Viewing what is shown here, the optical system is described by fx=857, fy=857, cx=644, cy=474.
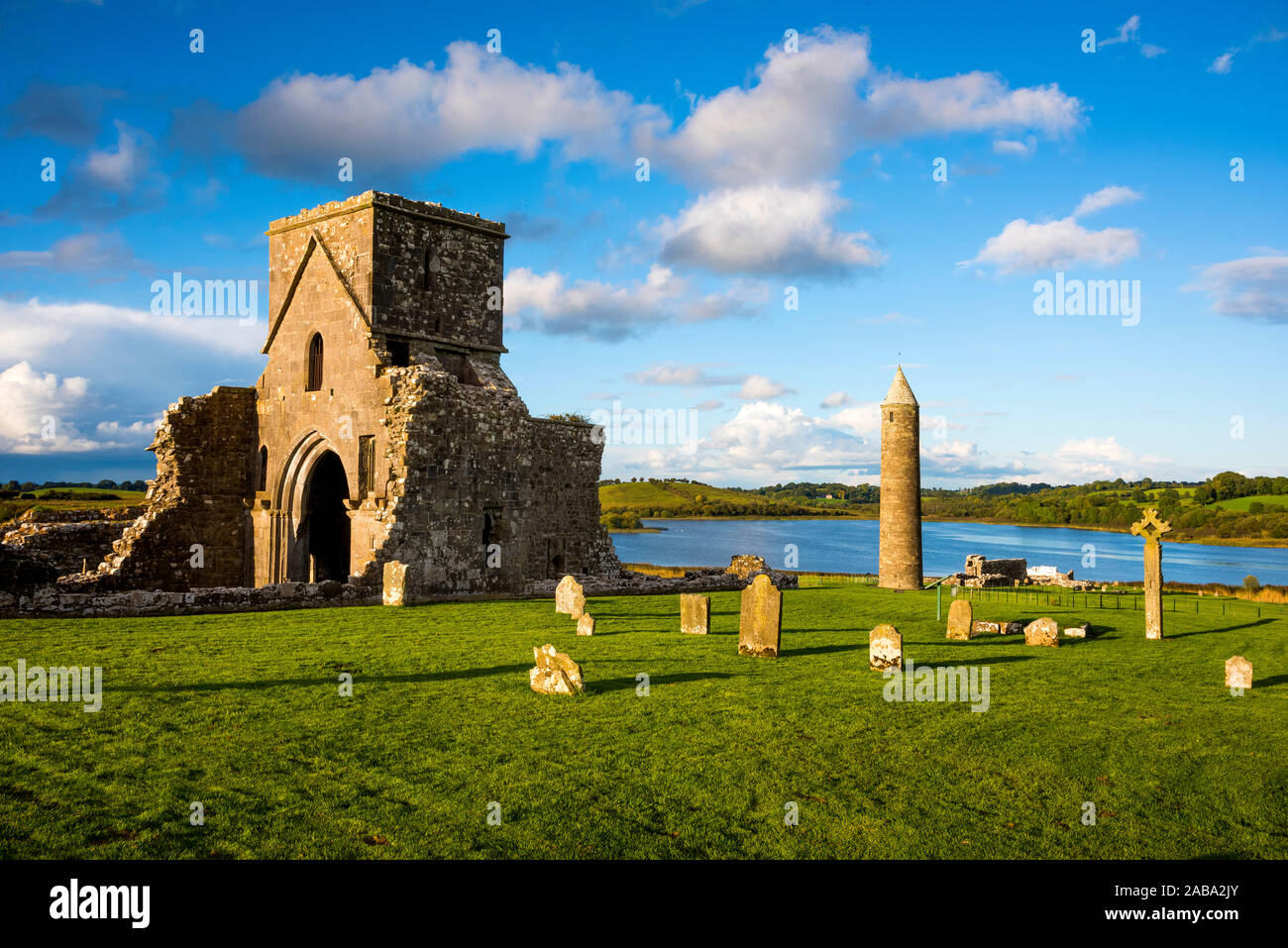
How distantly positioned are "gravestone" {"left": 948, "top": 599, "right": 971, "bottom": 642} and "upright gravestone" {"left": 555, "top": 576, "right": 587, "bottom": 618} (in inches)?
266

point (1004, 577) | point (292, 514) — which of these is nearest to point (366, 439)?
point (292, 514)

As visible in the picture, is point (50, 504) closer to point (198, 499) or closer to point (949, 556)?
→ point (198, 499)

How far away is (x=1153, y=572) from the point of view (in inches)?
672

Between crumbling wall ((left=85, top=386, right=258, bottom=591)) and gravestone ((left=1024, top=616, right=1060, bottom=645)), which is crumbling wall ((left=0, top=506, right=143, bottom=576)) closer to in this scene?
crumbling wall ((left=85, top=386, right=258, bottom=591))

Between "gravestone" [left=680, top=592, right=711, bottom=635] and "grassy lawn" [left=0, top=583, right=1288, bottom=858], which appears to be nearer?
"grassy lawn" [left=0, top=583, right=1288, bottom=858]

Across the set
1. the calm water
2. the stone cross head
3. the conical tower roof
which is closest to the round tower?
the conical tower roof

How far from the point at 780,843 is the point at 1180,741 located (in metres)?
5.16

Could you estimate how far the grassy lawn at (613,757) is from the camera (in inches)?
220

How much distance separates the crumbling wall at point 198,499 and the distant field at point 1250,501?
103 m

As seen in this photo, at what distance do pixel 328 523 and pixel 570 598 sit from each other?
1003 centimetres

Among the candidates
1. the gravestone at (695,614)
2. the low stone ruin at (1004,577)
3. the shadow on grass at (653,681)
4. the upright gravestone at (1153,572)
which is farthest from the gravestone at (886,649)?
the low stone ruin at (1004,577)

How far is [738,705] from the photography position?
9.20m

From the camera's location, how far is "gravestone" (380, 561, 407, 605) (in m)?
17.4
